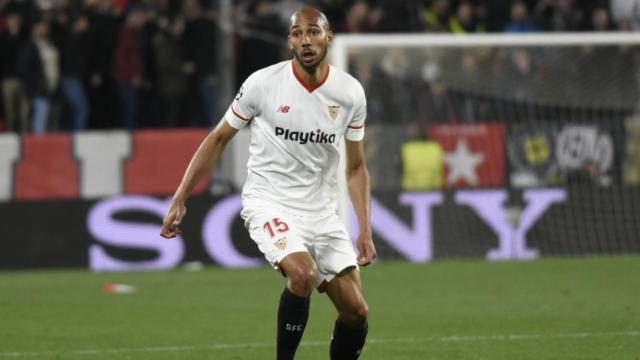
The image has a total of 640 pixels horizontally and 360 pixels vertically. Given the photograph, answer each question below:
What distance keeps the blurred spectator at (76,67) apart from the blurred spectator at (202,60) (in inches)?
57.0

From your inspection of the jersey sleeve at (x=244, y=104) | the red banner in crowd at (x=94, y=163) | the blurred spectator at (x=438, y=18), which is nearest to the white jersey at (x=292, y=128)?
the jersey sleeve at (x=244, y=104)

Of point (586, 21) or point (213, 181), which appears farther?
point (586, 21)

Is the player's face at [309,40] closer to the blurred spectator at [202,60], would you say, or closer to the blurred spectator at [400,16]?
the blurred spectator at [202,60]

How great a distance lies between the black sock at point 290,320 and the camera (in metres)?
7.82

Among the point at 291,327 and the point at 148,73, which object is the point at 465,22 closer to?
the point at 148,73

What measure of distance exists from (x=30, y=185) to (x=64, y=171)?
467mm

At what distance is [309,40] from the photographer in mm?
7801

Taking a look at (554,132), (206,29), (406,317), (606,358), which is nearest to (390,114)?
(554,132)

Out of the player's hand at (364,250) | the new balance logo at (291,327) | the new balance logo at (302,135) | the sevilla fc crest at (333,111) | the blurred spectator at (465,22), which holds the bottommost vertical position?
the new balance logo at (291,327)

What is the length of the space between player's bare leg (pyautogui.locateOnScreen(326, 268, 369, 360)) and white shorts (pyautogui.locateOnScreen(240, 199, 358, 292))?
5 cm

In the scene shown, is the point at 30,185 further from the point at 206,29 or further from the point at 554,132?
the point at 554,132

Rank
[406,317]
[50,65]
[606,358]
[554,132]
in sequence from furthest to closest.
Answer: [50,65] < [554,132] < [406,317] < [606,358]

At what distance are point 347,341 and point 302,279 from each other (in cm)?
53

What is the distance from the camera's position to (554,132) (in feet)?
57.3
